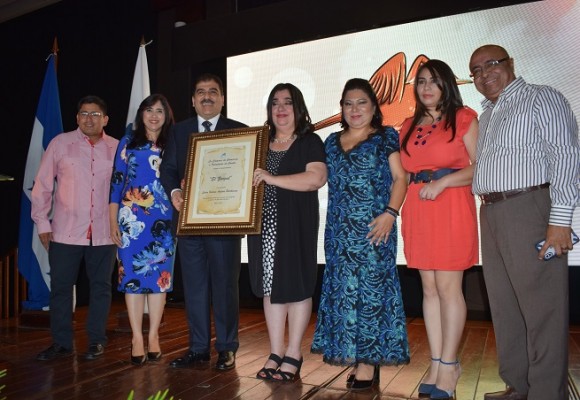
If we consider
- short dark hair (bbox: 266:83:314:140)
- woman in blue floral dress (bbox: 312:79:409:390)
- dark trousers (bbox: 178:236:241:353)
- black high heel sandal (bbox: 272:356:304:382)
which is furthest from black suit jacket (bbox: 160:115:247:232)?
black high heel sandal (bbox: 272:356:304:382)

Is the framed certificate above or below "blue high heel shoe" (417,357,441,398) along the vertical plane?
above

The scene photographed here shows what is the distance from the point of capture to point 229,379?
2.40 m

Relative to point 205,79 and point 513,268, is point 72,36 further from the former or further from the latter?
point 513,268

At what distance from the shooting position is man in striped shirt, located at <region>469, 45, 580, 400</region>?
1723mm

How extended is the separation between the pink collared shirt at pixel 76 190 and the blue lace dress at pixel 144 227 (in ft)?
1.39

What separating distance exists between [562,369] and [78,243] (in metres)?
2.57

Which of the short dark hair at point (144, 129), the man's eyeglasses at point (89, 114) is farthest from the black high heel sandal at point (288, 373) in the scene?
the man's eyeglasses at point (89, 114)

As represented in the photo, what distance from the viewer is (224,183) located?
248cm

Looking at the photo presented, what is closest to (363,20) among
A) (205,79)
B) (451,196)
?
(205,79)

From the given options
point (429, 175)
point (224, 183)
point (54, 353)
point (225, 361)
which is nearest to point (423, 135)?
point (429, 175)

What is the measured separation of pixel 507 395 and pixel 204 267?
5.06 ft

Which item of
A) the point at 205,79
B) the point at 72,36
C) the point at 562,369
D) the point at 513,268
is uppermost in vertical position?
the point at 72,36

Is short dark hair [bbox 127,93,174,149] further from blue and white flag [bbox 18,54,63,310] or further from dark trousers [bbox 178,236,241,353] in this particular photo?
blue and white flag [bbox 18,54,63,310]

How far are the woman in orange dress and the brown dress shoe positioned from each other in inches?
5.5
